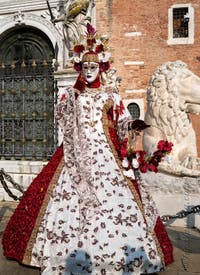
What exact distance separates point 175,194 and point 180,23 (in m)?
6.51

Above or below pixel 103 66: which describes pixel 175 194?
below

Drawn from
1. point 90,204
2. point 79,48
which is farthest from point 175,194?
point 79,48

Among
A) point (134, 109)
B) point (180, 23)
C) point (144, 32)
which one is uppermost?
point (180, 23)

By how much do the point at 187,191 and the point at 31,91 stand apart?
424 cm

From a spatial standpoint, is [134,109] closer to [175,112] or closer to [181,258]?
[175,112]

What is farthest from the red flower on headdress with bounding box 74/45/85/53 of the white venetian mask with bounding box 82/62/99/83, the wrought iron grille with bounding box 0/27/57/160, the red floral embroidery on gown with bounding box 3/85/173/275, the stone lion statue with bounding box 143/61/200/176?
the wrought iron grille with bounding box 0/27/57/160

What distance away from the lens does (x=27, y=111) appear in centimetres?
787

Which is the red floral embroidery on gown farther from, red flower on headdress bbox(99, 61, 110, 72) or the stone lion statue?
the stone lion statue

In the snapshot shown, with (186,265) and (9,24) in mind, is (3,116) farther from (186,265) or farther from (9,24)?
(186,265)

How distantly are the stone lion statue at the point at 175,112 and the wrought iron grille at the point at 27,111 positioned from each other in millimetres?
2884

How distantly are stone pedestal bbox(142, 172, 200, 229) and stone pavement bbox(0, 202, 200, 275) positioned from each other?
0.50ft

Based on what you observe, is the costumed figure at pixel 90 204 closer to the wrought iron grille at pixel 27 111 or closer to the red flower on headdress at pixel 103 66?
the red flower on headdress at pixel 103 66

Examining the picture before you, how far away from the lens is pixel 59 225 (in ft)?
9.91

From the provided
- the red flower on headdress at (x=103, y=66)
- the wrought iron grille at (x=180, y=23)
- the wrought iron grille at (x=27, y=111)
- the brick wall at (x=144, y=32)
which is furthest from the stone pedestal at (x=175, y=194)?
the wrought iron grille at (x=180, y=23)
